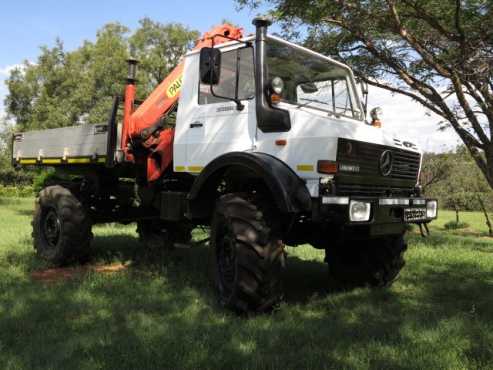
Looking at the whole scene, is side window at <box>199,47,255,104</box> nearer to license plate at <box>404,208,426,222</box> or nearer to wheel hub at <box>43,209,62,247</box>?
license plate at <box>404,208,426,222</box>

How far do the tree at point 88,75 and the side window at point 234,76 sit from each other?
51.0 feet

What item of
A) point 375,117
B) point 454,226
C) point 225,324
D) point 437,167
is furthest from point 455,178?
point 225,324

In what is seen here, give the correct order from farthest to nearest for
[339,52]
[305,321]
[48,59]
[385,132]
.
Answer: [48,59], [339,52], [385,132], [305,321]

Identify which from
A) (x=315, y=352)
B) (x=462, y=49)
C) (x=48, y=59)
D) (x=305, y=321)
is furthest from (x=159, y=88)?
(x=48, y=59)

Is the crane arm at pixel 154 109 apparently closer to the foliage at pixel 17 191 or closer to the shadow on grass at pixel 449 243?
the shadow on grass at pixel 449 243

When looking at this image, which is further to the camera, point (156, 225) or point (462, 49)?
point (462, 49)

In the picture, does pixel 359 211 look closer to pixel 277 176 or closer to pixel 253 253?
pixel 277 176

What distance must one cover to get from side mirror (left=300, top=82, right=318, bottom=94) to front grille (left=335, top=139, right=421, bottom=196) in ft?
3.40

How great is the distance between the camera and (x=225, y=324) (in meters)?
4.23

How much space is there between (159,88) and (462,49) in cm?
571

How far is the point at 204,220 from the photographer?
5789mm

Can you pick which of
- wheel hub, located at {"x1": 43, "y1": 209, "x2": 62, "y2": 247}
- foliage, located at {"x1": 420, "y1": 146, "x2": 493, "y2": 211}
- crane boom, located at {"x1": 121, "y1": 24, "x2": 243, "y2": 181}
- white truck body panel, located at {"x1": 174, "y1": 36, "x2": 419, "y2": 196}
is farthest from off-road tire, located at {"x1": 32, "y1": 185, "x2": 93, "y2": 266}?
foliage, located at {"x1": 420, "y1": 146, "x2": 493, "y2": 211}

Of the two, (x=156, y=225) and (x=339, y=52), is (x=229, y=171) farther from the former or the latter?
(x=339, y=52)

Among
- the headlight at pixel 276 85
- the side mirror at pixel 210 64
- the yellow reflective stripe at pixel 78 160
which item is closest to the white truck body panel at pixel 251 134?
the headlight at pixel 276 85
